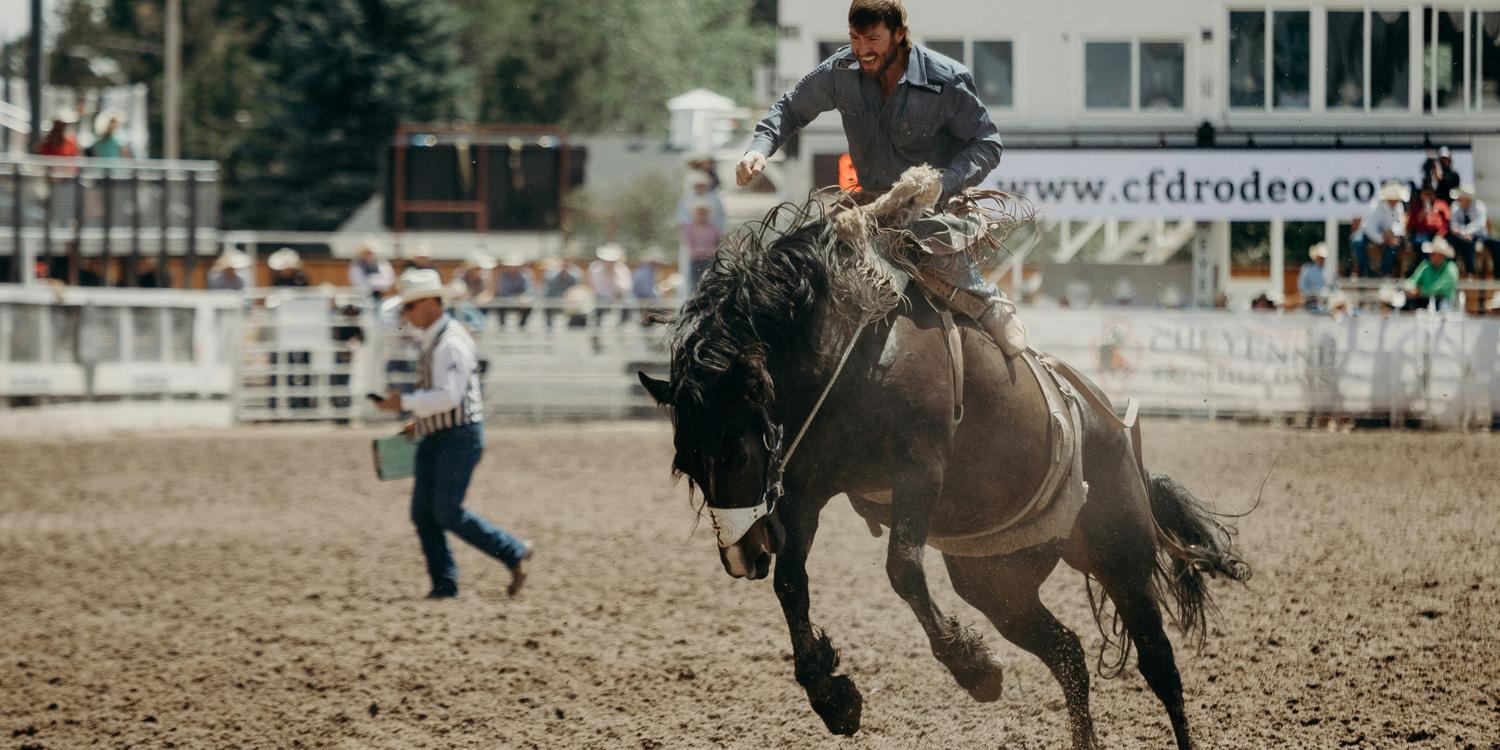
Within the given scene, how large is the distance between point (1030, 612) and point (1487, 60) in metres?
9.76

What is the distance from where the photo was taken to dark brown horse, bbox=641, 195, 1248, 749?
443 cm

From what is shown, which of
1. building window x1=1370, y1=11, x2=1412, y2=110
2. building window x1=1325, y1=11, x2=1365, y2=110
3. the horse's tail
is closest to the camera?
the horse's tail

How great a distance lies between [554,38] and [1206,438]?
132 feet

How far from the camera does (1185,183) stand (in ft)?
57.0

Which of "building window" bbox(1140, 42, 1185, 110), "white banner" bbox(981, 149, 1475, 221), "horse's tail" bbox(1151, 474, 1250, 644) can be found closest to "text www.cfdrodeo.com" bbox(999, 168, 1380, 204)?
"white banner" bbox(981, 149, 1475, 221)

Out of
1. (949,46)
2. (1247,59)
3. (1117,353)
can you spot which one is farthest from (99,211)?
(1247,59)

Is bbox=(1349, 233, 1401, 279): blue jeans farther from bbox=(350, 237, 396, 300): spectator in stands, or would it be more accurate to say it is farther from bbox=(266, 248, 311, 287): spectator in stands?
bbox=(266, 248, 311, 287): spectator in stands

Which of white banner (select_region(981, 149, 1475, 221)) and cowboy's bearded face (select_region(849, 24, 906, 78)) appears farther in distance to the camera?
white banner (select_region(981, 149, 1475, 221))

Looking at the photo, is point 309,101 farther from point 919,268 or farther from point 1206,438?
point 919,268

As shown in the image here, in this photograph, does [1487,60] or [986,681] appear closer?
[986,681]

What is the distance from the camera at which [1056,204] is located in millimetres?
17672

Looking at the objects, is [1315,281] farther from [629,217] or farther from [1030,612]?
[629,217]

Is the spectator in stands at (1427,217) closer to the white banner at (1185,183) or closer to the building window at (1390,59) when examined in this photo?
the building window at (1390,59)

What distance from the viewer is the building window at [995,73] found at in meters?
17.1
